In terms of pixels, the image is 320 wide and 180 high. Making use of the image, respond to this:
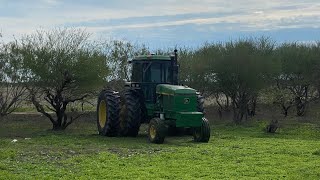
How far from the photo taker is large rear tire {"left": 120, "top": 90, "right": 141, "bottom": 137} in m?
18.4

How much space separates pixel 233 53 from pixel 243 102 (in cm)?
262

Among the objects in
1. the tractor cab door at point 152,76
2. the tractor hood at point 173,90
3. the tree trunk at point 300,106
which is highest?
the tractor cab door at point 152,76

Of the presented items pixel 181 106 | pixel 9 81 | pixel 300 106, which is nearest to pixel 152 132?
pixel 181 106

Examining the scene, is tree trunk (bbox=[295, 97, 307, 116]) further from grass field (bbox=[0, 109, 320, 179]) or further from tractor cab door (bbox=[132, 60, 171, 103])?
tractor cab door (bbox=[132, 60, 171, 103])

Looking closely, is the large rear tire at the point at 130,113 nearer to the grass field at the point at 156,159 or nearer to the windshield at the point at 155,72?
the grass field at the point at 156,159

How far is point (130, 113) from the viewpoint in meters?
18.3

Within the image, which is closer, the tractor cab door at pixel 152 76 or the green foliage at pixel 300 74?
the tractor cab door at pixel 152 76

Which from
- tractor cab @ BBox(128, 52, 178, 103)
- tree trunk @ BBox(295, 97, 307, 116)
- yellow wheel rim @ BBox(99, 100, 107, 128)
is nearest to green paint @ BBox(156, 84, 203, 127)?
tractor cab @ BBox(128, 52, 178, 103)

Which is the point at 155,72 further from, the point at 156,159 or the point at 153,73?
the point at 156,159

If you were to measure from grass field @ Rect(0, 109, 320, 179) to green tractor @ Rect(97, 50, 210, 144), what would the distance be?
1.81 ft

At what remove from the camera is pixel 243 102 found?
2802cm

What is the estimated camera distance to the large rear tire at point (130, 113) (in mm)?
18359

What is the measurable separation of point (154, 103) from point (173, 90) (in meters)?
1.53

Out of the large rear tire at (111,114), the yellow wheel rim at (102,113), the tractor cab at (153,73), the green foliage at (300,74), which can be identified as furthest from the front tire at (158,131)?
the green foliage at (300,74)
